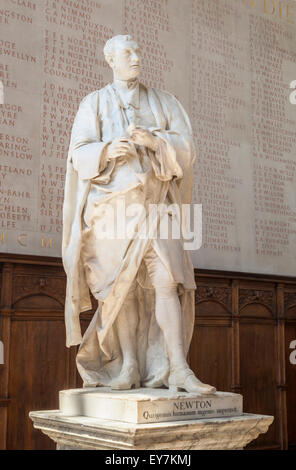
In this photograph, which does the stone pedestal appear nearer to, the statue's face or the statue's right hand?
the statue's right hand

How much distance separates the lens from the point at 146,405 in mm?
2740

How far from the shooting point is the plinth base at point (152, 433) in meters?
2.63

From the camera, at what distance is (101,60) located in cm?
620

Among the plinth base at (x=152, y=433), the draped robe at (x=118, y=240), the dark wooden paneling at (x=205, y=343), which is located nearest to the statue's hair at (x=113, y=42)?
the draped robe at (x=118, y=240)

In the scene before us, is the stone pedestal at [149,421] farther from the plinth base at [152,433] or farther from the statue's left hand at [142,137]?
the statue's left hand at [142,137]

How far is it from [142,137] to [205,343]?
12.0 ft

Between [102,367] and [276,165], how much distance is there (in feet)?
15.8

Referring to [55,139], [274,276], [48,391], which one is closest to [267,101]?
[274,276]

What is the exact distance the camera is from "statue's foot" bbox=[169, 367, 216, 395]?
2936 mm

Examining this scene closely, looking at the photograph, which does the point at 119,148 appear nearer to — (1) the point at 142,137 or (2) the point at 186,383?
(1) the point at 142,137

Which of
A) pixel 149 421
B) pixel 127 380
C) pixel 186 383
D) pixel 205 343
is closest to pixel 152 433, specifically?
pixel 149 421

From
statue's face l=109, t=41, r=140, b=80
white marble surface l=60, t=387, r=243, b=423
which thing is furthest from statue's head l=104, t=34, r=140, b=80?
white marble surface l=60, t=387, r=243, b=423

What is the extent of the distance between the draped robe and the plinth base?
368 mm

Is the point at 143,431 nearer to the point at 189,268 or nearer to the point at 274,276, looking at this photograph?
the point at 189,268
